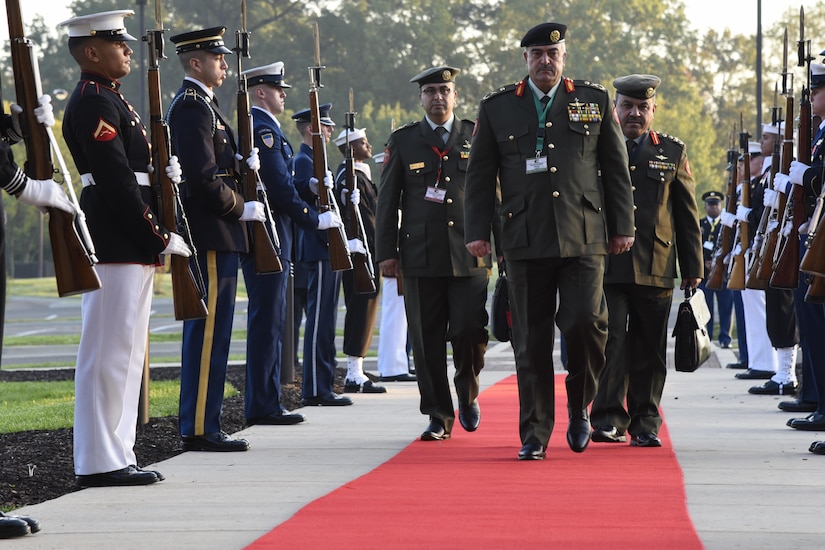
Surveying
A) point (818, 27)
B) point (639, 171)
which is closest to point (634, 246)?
point (639, 171)

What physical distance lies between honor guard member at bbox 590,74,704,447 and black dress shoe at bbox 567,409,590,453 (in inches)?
31.8

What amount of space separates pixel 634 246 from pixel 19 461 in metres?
3.74

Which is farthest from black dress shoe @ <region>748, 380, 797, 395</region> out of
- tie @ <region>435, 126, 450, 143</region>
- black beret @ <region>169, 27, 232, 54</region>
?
black beret @ <region>169, 27, 232, 54</region>

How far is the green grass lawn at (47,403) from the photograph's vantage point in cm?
1063

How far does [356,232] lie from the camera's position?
38.5 ft

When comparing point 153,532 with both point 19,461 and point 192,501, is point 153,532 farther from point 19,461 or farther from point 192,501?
point 19,461

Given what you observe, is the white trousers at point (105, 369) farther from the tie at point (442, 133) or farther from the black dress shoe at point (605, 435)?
the black dress shoe at point (605, 435)

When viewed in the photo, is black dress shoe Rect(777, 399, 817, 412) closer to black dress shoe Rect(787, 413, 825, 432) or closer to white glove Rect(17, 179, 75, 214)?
black dress shoe Rect(787, 413, 825, 432)

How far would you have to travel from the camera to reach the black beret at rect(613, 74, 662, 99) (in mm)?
9180

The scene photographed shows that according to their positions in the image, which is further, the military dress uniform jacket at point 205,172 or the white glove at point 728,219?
the white glove at point 728,219

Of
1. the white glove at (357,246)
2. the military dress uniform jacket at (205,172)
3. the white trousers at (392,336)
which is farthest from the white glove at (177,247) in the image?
the white trousers at (392,336)

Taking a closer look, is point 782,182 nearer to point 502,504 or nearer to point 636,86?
point 636,86

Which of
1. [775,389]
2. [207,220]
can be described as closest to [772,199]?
[775,389]

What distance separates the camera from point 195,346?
8.71 m
